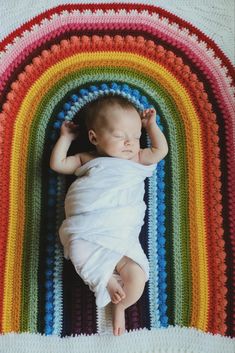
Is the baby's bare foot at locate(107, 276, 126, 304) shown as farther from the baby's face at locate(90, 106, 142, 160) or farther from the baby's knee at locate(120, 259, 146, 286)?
the baby's face at locate(90, 106, 142, 160)

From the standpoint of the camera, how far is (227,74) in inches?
45.5

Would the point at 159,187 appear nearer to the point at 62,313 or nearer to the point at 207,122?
the point at 207,122

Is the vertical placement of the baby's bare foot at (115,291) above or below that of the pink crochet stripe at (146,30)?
below

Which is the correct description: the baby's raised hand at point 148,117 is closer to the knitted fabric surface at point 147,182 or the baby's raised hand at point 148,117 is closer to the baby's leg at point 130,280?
the knitted fabric surface at point 147,182

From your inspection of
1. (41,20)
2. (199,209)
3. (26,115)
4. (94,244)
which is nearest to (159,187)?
(199,209)

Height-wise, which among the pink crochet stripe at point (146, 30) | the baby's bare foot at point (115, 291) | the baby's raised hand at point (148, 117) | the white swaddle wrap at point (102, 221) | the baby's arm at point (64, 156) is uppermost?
the pink crochet stripe at point (146, 30)

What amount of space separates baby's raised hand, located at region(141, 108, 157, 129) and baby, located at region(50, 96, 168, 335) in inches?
1.4

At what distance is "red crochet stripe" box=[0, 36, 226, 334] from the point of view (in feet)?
3.60

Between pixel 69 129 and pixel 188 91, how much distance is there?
29 centimetres

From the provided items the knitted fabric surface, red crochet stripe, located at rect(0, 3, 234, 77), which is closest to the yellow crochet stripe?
the knitted fabric surface

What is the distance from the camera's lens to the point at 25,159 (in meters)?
1.11

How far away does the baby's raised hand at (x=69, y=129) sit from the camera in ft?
3.52

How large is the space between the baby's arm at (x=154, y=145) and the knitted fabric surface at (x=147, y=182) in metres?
0.04

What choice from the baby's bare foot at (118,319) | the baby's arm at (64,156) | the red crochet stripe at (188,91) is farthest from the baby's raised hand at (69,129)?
the baby's bare foot at (118,319)
